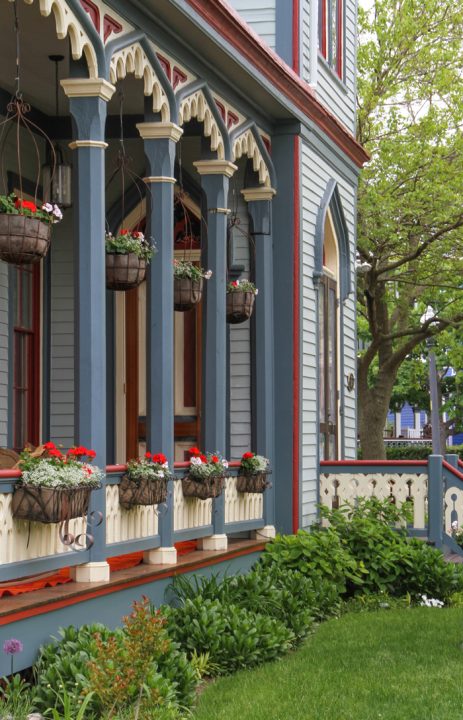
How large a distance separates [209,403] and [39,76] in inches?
122

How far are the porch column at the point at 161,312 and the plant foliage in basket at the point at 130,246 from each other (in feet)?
0.43

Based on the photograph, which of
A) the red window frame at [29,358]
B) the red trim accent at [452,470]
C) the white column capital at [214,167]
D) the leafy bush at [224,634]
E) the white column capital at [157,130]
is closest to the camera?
the leafy bush at [224,634]

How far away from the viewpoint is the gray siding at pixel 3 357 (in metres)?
11.4

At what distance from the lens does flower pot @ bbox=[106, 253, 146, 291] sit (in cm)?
975

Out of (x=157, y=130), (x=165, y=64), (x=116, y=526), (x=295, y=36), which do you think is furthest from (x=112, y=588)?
(x=295, y=36)

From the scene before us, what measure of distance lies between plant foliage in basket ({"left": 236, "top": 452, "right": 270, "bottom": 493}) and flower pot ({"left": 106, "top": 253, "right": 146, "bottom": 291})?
274 centimetres

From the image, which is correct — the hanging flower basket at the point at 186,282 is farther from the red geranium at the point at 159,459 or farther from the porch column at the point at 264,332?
the red geranium at the point at 159,459

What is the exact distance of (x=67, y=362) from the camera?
1273 cm

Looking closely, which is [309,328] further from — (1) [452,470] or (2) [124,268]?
(2) [124,268]

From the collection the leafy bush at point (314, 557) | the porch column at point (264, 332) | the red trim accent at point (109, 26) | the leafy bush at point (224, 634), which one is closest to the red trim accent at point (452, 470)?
the leafy bush at point (314, 557)

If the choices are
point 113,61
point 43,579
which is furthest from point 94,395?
point 113,61

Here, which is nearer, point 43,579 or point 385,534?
point 43,579

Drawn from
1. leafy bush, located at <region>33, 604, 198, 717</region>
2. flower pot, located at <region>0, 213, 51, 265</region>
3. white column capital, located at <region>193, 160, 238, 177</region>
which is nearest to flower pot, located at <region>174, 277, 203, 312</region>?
white column capital, located at <region>193, 160, 238, 177</region>

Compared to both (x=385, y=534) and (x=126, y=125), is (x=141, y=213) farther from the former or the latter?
(x=385, y=534)
